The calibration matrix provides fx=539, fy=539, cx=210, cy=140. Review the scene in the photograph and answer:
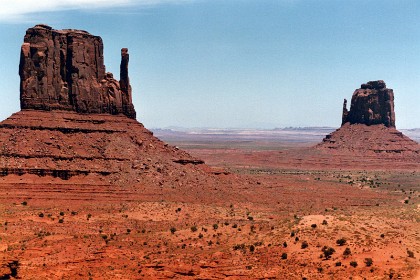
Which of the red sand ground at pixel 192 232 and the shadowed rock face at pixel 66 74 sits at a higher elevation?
the shadowed rock face at pixel 66 74

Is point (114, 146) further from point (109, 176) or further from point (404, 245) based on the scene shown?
point (404, 245)

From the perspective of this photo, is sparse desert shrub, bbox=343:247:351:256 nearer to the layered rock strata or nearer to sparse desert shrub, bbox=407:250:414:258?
sparse desert shrub, bbox=407:250:414:258

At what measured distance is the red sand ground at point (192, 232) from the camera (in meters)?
35.4

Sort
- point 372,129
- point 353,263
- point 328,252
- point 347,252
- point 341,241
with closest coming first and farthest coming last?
point 353,263
point 347,252
point 328,252
point 341,241
point 372,129

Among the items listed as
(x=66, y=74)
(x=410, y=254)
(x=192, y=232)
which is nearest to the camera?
(x=410, y=254)

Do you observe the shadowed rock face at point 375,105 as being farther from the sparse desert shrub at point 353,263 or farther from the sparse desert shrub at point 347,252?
the sparse desert shrub at point 353,263

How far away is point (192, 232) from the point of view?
46.8 metres

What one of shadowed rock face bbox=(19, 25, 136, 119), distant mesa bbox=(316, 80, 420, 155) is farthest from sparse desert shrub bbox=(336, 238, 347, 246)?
distant mesa bbox=(316, 80, 420, 155)

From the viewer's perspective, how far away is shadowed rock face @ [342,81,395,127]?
468 feet

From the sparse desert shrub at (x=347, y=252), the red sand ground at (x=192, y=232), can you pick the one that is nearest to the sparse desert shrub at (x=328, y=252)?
the red sand ground at (x=192, y=232)

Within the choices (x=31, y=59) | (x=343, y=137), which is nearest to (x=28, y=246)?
(x=31, y=59)

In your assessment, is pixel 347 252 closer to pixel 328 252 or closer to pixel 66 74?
pixel 328 252

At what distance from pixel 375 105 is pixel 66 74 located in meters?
96.1

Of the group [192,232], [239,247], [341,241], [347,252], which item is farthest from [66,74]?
[347,252]
